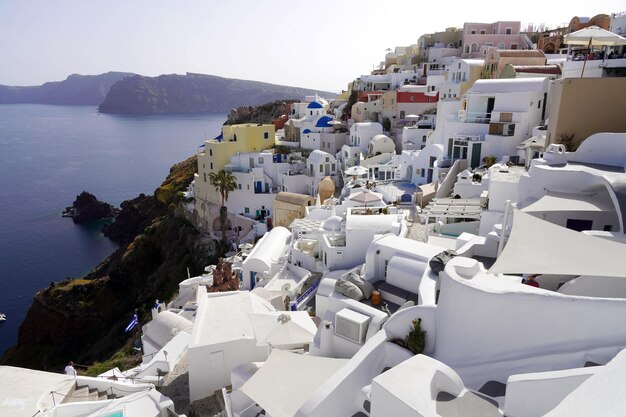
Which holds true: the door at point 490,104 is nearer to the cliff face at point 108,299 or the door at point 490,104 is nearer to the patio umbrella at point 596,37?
the patio umbrella at point 596,37

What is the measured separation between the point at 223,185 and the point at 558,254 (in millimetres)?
36248

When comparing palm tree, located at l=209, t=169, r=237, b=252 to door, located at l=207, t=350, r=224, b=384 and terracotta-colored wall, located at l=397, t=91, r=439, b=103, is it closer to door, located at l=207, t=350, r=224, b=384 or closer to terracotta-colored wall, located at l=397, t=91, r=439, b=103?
terracotta-colored wall, located at l=397, t=91, r=439, b=103

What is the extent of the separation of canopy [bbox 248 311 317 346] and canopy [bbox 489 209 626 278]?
7848 mm

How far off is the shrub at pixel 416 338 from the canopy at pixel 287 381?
221 cm

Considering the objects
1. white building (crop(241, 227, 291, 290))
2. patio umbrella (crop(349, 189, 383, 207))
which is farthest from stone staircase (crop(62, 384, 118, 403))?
patio umbrella (crop(349, 189, 383, 207))

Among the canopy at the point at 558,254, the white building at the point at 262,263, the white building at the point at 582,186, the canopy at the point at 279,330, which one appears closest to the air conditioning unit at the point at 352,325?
the canopy at the point at 279,330

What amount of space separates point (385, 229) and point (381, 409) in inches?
542

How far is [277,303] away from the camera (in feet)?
70.7

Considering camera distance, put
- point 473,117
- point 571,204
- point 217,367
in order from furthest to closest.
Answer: point 473,117 → point 217,367 → point 571,204

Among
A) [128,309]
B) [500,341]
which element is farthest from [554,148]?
[128,309]

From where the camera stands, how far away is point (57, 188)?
299 ft

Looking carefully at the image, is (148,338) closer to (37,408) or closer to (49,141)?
(37,408)

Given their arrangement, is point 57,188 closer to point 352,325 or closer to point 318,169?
point 318,169

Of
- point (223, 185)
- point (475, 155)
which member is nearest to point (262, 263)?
point (475, 155)
